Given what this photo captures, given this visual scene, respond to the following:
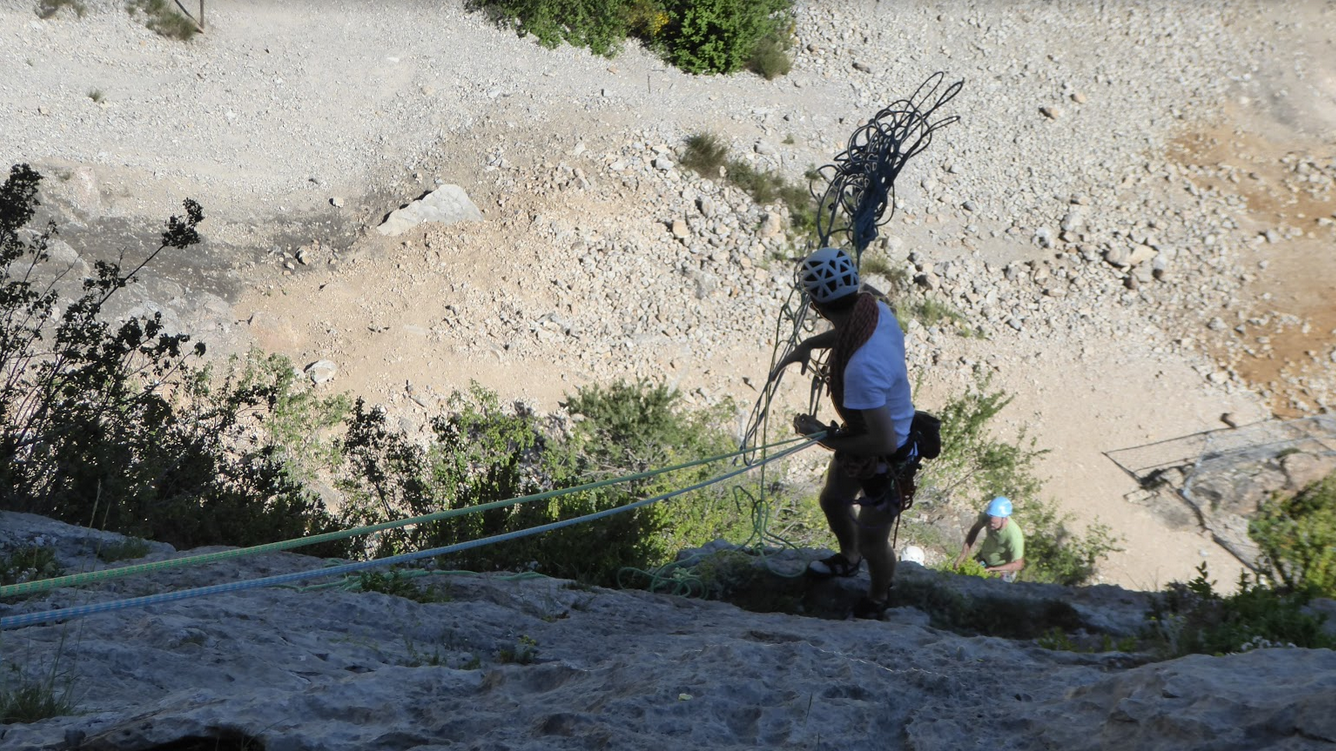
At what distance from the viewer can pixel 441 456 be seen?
8227mm

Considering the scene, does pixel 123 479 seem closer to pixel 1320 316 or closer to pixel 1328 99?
pixel 1320 316

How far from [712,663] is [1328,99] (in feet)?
55.8

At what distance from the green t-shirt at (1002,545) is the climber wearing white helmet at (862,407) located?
3601 millimetres

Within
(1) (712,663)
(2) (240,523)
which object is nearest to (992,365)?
(2) (240,523)

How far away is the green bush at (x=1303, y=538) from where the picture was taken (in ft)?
14.7

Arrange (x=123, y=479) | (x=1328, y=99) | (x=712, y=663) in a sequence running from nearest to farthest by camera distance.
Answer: (x=712, y=663), (x=123, y=479), (x=1328, y=99)

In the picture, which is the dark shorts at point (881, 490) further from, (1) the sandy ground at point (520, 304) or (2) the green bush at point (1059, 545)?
(1) the sandy ground at point (520, 304)

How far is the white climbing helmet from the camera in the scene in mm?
3416

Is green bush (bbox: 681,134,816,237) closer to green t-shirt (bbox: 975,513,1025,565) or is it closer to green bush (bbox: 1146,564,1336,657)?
green t-shirt (bbox: 975,513,1025,565)

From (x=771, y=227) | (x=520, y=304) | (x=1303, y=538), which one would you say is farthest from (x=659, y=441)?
(x=1303, y=538)

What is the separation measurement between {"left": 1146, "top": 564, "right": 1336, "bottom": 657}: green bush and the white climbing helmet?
4.86ft

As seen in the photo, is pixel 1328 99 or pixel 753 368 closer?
pixel 753 368

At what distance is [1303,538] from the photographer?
5172 mm

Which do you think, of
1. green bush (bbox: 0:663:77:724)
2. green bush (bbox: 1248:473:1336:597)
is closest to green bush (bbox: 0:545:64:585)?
green bush (bbox: 0:663:77:724)
